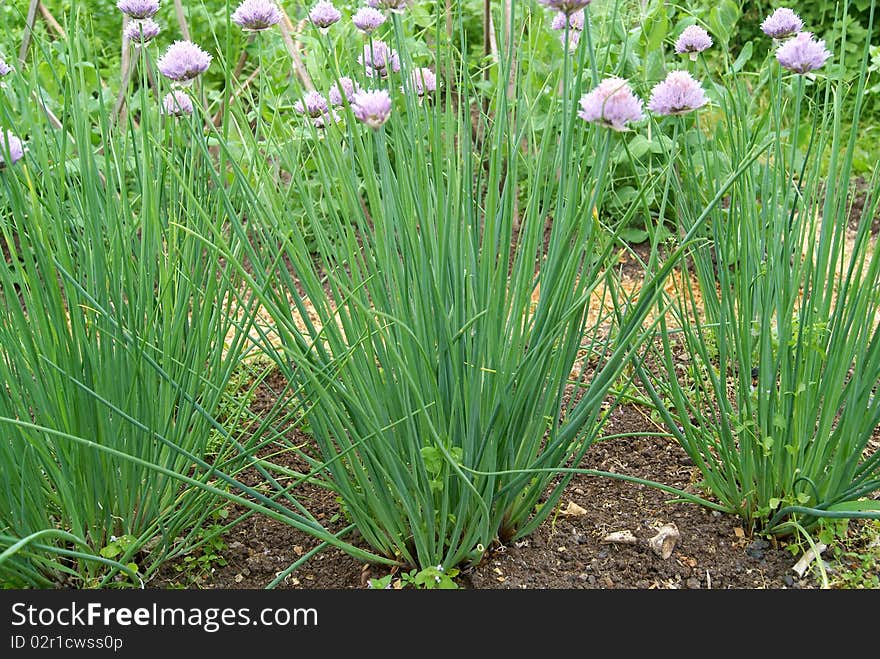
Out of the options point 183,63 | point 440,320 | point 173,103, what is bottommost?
point 440,320

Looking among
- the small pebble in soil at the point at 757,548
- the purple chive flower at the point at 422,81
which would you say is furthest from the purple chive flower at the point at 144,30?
the small pebble in soil at the point at 757,548

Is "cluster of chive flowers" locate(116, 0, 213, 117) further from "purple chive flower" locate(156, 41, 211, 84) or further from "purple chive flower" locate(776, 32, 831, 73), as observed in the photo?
"purple chive flower" locate(776, 32, 831, 73)

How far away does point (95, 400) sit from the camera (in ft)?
5.50

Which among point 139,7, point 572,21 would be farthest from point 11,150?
point 572,21

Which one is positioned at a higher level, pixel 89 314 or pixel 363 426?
pixel 89 314

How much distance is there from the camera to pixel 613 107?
1.29 meters

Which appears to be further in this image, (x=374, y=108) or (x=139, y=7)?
(x=139, y=7)

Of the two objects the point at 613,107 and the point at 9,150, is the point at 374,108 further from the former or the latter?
the point at 9,150

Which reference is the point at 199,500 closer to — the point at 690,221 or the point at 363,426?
the point at 363,426

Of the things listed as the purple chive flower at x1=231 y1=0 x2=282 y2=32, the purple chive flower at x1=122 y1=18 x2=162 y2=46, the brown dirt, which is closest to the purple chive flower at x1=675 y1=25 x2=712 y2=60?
the purple chive flower at x1=231 y1=0 x2=282 y2=32

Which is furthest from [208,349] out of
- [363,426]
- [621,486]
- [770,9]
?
[770,9]

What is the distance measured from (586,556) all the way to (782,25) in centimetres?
106

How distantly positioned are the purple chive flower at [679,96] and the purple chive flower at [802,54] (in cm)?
27

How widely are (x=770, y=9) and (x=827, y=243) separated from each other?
13.8 feet
